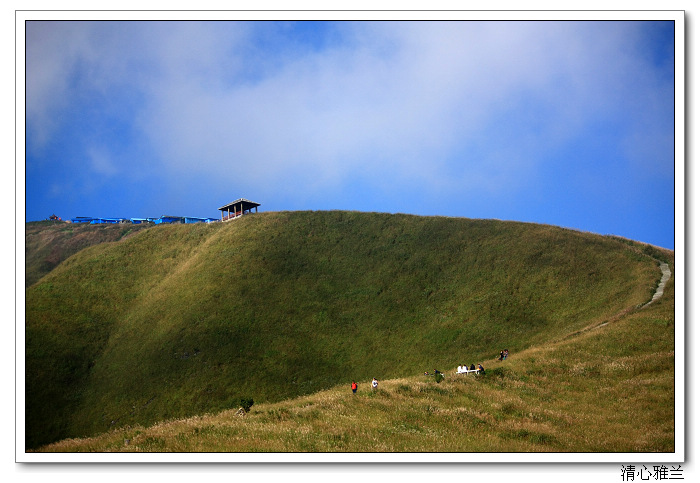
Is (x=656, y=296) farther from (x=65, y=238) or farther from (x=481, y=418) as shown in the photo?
(x=65, y=238)

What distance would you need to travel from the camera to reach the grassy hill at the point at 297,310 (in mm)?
41469

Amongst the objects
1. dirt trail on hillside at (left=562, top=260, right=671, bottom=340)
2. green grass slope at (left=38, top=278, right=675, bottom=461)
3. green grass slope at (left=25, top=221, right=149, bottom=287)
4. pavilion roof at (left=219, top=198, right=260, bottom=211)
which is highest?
pavilion roof at (left=219, top=198, right=260, bottom=211)

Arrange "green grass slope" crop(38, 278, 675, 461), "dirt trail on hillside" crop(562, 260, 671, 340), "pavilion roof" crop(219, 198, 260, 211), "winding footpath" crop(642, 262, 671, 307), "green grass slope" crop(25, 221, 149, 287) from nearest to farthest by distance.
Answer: "green grass slope" crop(38, 278, 675, 461)
"dirt trail on hillside" crop(562, 260, 671, 340)
"winding footpath" crop(642, 262, 671, 307)
"green grass slope" crop(25, 221, 149, 287)
"pavilion roof" crop(219, 198, 260, 211)

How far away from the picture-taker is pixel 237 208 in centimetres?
8244

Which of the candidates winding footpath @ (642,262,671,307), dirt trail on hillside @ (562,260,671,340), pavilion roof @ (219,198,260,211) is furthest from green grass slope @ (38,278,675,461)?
pavilion roof @ (219,198,260,211)

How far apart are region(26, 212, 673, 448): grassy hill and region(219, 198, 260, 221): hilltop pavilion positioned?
959 centimetres

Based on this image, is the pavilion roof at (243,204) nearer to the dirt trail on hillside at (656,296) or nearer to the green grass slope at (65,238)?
the green grass slope at (65,238)

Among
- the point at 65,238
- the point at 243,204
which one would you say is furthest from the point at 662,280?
the point at 65,238

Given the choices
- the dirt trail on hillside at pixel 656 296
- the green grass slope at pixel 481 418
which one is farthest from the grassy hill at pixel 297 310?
the green grass slope at pixel 481 418

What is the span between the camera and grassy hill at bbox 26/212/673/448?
41469mm

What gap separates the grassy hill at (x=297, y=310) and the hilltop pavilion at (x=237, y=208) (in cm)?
959

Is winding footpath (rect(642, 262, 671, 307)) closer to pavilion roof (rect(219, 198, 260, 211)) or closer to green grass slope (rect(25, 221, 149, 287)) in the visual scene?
pavilion roof (rect(219, 198, 260, 211))
